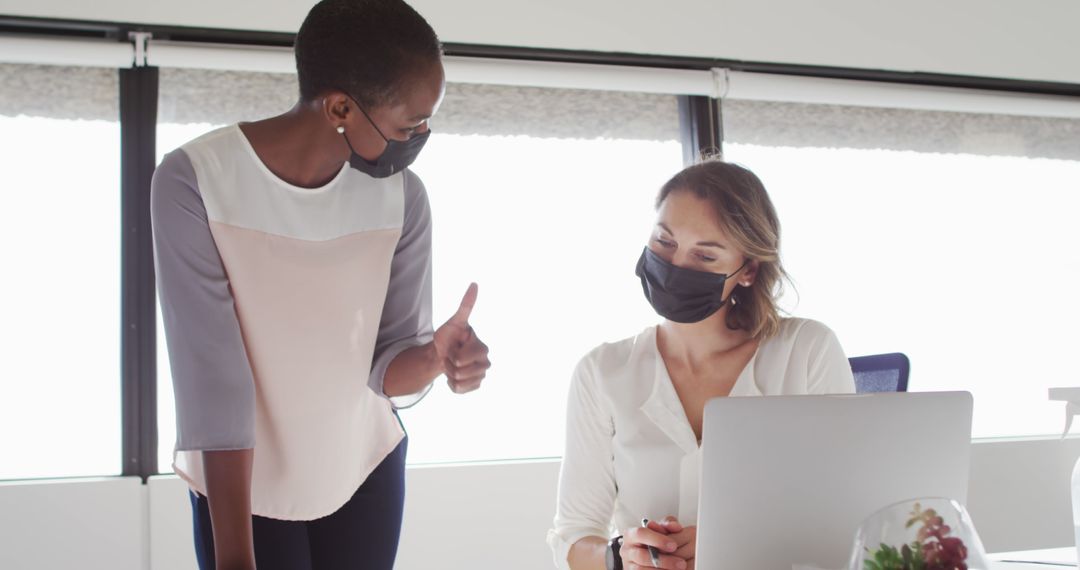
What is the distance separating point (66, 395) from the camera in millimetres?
3109

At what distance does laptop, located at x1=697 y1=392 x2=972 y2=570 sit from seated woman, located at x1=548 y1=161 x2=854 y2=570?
0.58 m

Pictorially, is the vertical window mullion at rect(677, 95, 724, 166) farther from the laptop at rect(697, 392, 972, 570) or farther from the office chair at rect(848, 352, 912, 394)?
the laptop at rect(697, 392, 972, 570)

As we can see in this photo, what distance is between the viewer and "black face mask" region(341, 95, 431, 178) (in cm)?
139

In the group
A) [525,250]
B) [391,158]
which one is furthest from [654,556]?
[525,250]

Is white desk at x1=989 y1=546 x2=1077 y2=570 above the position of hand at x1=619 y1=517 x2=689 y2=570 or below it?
below

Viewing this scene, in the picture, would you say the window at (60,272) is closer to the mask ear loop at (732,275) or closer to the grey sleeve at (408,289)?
the grey sleeve at (408,289)

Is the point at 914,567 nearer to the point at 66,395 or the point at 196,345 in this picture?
the point at 196,345

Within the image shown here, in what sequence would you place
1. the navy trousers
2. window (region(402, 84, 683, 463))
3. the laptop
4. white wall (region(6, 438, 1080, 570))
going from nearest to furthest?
the laptop → the navy trousers → white wall (region(6, 438, 1080, 570)) → window (region(402, 84, 683, 463))

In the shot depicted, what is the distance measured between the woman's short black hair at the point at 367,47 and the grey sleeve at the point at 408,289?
0.22m

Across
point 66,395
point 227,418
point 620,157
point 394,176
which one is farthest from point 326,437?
point 620,157

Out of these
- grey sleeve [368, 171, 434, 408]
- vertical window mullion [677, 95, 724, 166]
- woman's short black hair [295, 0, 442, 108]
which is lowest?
grey sleeve [368, 171, 434, 408]

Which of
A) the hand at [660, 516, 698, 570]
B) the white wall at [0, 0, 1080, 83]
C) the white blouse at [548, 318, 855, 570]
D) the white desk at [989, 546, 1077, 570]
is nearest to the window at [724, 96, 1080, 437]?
the white wall at [0, 0, 1080, 83]

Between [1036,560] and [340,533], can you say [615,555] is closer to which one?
[340,533]

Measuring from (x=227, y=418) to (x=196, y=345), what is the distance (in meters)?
0.11
